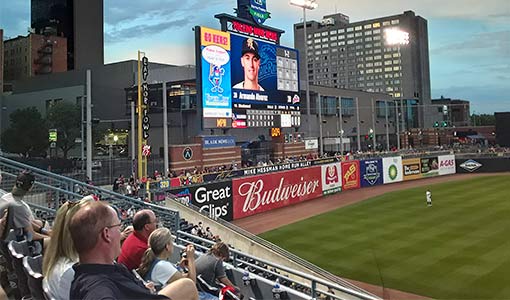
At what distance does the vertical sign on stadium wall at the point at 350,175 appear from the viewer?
38.5 metres

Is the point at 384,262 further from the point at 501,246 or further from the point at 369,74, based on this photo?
the point at 369,74

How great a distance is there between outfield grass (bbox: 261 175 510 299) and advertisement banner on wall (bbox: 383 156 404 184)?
33.5 feet

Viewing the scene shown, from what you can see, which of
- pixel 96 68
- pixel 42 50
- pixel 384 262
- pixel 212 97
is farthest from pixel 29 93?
pixel 384 262

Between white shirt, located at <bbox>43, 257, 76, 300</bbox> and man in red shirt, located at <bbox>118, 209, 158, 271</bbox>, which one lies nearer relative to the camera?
white shirt, located at <bbox>43, 257, 76, 300</bbox>

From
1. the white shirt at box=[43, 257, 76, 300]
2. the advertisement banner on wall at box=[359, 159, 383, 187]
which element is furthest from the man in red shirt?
the advertisement banner on wall at box=[359, 159, 383, 187]

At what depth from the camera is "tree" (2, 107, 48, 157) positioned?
167 ft

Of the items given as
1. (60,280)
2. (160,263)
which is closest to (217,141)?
(160,263)

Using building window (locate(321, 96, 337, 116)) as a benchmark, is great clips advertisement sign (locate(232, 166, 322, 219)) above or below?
below

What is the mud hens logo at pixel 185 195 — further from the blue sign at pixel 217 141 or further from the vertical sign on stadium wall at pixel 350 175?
the vertical sign on stadium wall at pixel 350 175

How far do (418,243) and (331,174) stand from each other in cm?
1740

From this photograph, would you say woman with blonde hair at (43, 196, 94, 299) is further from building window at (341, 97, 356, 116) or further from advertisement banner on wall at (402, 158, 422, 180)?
building window at (341, 97, 356, 116)

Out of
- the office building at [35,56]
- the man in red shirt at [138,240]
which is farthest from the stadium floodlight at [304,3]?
the office building at [35,56]

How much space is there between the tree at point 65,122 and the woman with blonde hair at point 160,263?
52154mm

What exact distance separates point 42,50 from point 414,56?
107662mm
